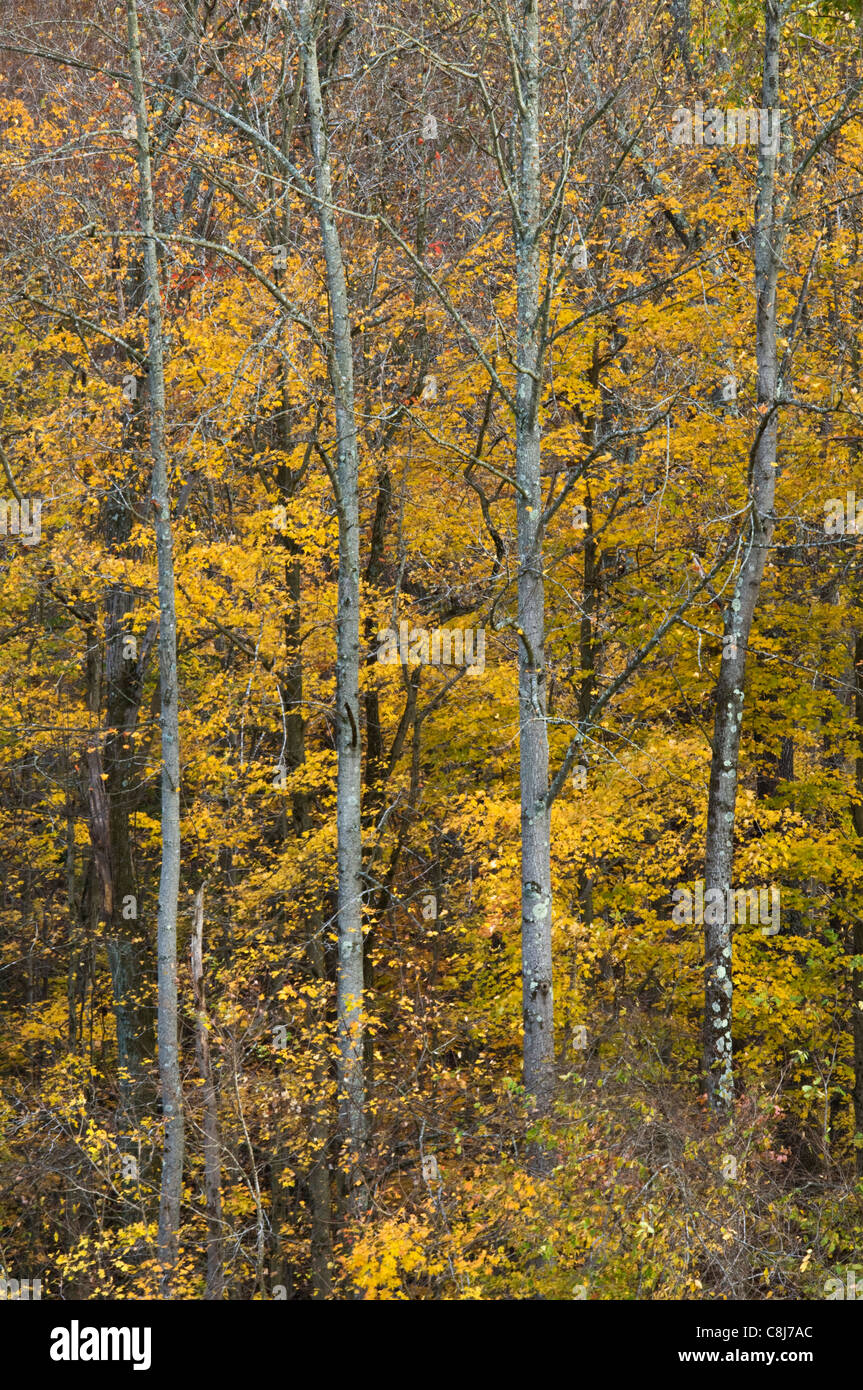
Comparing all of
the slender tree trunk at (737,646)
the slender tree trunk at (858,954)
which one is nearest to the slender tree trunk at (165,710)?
the slender tree trunk at (737,646)

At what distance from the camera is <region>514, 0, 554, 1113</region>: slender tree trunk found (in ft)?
34.5

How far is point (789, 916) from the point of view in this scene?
1498 centimetres

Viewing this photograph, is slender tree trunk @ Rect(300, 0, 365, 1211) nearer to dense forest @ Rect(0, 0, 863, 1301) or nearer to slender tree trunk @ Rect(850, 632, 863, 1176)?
dense forest @ Rect(0, 0, 863, 1301)

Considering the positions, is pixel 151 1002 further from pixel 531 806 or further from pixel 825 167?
pixel 825 167

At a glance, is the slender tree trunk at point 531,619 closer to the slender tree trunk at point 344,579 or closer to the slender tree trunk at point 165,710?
the slender tree trunk at point 344,579

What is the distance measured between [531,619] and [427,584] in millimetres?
4965

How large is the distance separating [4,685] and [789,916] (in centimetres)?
1192

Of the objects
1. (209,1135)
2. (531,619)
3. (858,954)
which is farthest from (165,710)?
(858,954)

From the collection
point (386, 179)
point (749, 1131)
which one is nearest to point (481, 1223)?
point (749, 1131)

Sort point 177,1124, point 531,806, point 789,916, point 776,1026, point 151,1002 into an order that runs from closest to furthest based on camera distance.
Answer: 1. point 531,806
2. point 177,1124
3. point 776,1026
4. point 789,916
5. point 151,1002

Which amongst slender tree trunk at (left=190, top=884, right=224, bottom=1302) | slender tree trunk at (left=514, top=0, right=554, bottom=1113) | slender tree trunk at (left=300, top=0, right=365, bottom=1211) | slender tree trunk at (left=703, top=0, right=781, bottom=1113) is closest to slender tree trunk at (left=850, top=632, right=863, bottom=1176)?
slender tree trunk at (left=703, top=0, right=781, bottom=1113)

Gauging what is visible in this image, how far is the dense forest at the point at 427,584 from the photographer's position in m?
11.2

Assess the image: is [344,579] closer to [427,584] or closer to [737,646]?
[427,584]

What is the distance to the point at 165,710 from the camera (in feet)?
39.5
